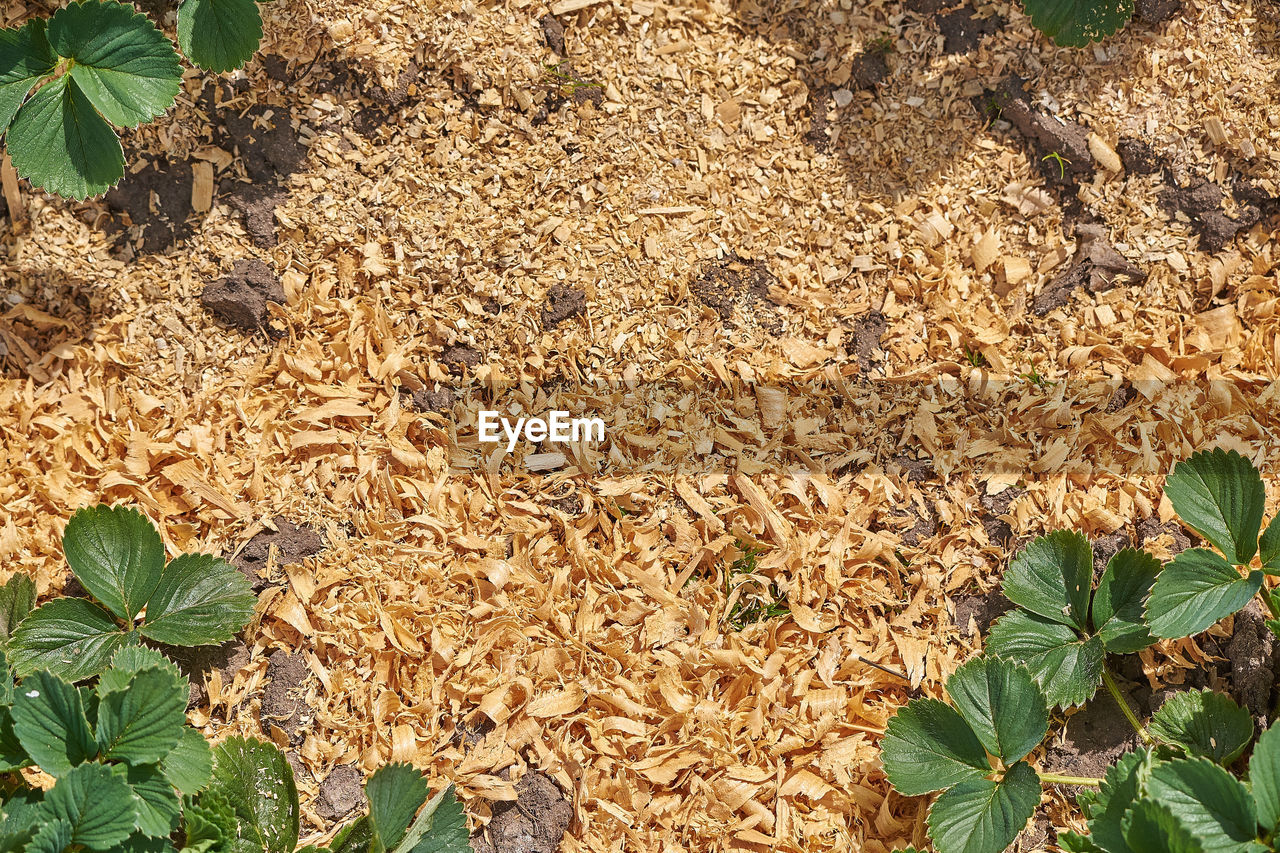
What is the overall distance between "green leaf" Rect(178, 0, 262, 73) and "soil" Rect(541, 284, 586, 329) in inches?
32.7

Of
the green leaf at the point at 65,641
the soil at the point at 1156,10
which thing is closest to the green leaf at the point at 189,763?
the green leaf at the point at 65,641

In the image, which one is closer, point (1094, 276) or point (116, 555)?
point (116, 555)

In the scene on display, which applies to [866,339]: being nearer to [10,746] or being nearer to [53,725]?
[53,725]

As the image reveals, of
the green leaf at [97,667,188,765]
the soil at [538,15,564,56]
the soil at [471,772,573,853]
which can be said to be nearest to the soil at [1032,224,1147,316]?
the soil at [538,15,564,56]

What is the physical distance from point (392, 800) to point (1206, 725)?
60.2 inches

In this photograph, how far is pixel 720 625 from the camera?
2.00m

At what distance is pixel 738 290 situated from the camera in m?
2.23

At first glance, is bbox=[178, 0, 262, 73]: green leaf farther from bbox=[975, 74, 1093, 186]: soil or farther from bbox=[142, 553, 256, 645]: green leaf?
bbox=[975, 74, 1093, 186]: soil

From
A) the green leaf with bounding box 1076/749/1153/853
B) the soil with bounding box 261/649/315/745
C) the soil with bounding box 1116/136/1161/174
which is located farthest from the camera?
the soil with bounding box 1116/136/1161/174

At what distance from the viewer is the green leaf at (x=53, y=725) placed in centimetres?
157

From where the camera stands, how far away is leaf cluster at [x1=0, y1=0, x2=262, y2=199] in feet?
6.08

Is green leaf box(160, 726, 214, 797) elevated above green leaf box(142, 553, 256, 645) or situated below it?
below

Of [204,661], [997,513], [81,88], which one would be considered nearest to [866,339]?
[997,513]

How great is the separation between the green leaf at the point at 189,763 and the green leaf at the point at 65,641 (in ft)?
0.86
